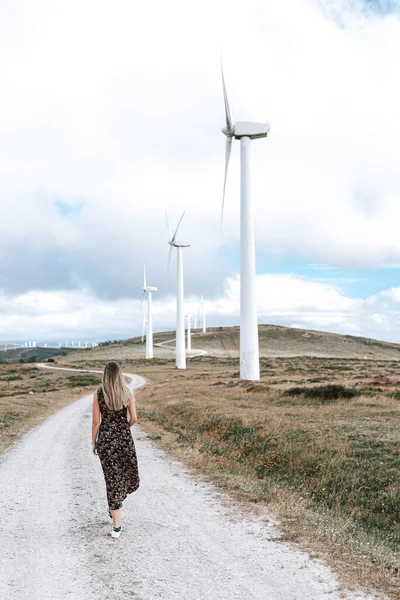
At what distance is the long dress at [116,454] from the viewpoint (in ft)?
30.1

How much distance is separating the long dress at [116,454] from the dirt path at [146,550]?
2.57 ft

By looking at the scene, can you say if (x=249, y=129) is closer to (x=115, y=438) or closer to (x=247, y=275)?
(x=247, y=275)

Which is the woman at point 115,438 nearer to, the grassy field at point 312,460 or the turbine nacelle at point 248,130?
the grassy field at point 312,460

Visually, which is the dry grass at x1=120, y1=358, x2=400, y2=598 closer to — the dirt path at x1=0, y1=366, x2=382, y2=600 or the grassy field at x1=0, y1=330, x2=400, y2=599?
the grassy field at x1=0, y1=330, x2=400, y2=599

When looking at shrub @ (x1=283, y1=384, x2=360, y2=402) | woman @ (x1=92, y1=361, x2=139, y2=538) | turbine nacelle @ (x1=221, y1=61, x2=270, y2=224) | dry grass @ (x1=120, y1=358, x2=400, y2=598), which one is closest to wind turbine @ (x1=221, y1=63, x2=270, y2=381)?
turbine nacelle @ (x1=221, y1=61, x2=270, y2=224)

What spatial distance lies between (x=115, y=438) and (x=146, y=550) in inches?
73.7

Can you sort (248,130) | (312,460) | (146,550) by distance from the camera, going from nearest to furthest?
(146,550)
(312,460)
(248,130)

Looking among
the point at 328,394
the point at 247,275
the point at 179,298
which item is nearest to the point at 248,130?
the point at 247,275

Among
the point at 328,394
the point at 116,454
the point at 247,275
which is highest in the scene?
the point at 247,275

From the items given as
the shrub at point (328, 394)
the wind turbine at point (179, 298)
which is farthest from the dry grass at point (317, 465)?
the wind turbine at point (179, 298)

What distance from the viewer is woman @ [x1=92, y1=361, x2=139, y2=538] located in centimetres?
915

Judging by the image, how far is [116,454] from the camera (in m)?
9.22

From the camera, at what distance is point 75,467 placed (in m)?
15.7

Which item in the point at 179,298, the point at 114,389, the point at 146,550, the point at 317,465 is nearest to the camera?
the point at 146,550
